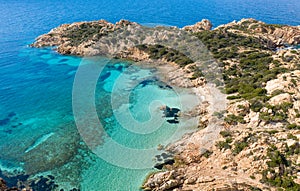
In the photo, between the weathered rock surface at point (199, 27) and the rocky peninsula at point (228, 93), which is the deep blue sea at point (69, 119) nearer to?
the rocky peninsula at point (228, 93)

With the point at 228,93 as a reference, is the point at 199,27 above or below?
above

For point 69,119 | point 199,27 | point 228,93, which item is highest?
point 199,27

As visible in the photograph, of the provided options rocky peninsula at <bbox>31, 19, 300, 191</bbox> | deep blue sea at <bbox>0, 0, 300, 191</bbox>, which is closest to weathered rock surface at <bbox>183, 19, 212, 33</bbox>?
rocky peninsula at <bbox>31, 19, 300, 191</bbox>

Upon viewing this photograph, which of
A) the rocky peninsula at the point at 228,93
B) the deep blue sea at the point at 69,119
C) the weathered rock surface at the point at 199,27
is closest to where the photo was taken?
the rocky peninsula at the point at 228,93

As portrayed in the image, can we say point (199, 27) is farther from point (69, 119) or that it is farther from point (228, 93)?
point (69, 119)

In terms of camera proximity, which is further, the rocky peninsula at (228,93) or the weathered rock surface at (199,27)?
the weathered rock surface at (199,27)

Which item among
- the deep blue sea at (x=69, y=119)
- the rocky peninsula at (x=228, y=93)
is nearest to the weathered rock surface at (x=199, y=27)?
the rocky peninsula at (x=228, y=93)

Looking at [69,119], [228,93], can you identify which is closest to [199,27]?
[228,93]

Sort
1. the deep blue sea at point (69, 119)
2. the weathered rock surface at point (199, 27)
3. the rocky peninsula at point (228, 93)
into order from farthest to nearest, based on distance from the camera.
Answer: the weathered rock surface at point (199, 27)
the deep blue sea at point (69, 119)
the rocky peninsula at point (228, 93)

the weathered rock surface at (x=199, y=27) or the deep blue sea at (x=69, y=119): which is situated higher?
the weathered rock surface at (x=199, y=27)

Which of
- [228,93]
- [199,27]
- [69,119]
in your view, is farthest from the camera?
[199,27]
